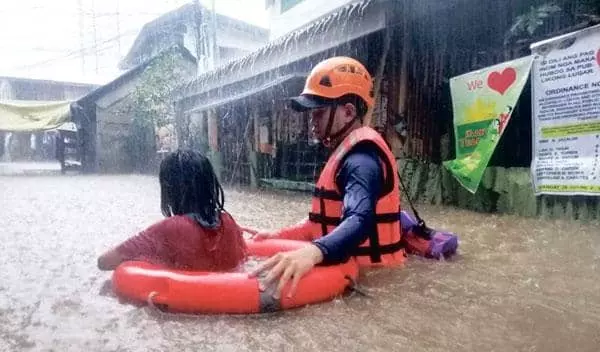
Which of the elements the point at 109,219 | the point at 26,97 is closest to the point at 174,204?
the point at 109,219

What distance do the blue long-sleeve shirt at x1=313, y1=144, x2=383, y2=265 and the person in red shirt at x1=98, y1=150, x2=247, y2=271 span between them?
655 mm

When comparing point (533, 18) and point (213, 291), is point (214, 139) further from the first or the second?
point (213, 291)

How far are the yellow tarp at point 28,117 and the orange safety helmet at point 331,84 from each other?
17381 millimetres

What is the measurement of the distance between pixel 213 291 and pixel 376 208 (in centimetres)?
106

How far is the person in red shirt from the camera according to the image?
261 cm

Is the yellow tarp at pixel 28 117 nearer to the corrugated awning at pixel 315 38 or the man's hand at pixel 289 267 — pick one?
the corrugated awning at pixel 315 38

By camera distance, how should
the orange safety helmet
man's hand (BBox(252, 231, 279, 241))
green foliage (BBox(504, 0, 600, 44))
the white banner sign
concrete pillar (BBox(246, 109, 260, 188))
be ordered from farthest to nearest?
concrete pillar (BBox(246, 109, 260, 188)), green foliage (BBox(504, 0, 600, 44)), the white banner sign, man's hand (BBox(252, 231, 279, 241)), the orange safety helmet

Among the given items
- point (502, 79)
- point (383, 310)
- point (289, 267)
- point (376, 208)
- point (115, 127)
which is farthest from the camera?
point (115, 127)

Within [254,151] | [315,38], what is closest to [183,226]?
[315,38]

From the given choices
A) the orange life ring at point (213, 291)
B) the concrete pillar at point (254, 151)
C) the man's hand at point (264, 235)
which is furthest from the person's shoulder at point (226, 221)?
the concrete pillar at point (254, 151)

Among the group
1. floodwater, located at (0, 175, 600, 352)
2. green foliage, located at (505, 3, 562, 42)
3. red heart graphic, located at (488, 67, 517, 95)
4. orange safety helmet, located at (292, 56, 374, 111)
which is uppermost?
green foliage, located at (505, 3, 562, 42)

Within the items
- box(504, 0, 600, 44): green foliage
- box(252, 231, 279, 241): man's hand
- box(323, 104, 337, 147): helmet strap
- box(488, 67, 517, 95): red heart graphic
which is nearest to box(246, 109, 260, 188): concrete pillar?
box(488, 67, 517, 95): red heart graphic

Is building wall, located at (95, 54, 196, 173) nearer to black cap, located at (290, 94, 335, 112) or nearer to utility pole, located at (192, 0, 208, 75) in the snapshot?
utility pole, located at (192, 0, 208, 75)

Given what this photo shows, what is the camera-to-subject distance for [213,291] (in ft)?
7.63
